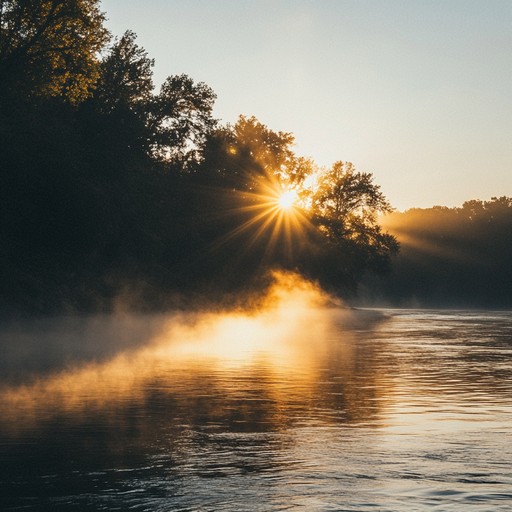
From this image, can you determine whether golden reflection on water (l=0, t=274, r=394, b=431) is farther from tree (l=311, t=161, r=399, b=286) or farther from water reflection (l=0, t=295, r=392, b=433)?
tree (l=311, t=161, r=399, b=286)

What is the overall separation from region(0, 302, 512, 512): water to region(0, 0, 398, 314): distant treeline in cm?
→ 994

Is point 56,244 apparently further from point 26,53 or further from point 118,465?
point 118,465

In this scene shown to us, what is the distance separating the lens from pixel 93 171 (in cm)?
4578

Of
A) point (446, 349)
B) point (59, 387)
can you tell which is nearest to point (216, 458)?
point (59, 387)

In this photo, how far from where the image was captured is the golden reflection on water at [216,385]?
17375mm

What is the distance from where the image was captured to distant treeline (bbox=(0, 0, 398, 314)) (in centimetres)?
4009

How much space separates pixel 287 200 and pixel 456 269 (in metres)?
94.4

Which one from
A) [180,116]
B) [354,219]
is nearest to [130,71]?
[180,116]

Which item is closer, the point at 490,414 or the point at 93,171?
the point at 490,414

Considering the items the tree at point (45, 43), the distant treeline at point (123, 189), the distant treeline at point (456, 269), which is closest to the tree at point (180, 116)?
the distant treeline at point (123, 189)

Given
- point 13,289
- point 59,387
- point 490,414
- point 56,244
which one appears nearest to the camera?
point 490,414

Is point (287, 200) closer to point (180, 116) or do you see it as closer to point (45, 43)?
point (180, 116)

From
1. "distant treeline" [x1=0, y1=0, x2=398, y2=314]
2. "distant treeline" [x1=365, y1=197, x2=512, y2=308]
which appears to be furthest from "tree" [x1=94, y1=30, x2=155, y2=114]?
"distant treeline" [x1=365, y1=197, x2=512, y2=308]

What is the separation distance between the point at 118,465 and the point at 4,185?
2746 centimetres
